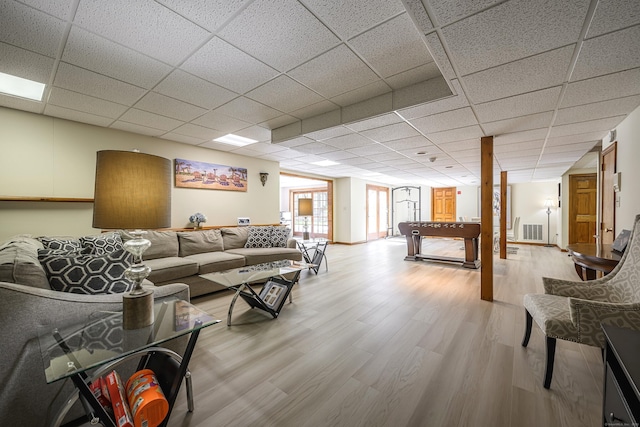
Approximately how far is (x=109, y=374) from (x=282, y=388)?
3.16 feet

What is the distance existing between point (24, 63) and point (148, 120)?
1.40m

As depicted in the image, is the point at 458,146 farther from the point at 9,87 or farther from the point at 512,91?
the point at 9,87

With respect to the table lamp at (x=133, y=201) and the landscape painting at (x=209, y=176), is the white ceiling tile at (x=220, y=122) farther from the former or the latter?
the table lamp at (x=133, y=201)

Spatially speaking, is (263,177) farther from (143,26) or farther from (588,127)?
(588,127)

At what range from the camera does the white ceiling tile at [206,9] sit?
1576mm

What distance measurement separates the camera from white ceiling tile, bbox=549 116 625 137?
10.1 ft

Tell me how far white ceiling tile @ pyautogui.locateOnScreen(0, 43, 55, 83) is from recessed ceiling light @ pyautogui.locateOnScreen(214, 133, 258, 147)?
2101 millimetres

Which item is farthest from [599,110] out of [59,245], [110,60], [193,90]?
[59,245]

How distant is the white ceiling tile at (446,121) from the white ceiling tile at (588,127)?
1219mm

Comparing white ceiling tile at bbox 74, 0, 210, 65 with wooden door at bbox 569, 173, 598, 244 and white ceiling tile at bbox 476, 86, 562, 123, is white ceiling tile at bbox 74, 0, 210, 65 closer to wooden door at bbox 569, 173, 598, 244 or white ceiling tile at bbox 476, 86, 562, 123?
white ceiling tile at bbox 476, 86, 562, 123

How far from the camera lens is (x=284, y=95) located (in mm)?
2826

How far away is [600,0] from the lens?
1334mm

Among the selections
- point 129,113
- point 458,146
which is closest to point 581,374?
point 458,146

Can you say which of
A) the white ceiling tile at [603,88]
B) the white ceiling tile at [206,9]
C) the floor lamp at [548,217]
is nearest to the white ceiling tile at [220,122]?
the white ceiling tile at [206,9]
